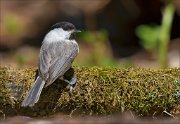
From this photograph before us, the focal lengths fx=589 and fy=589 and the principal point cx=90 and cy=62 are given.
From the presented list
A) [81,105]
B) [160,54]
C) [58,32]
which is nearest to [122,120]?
[81,105]

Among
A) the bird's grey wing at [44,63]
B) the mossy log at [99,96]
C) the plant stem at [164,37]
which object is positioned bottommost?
the mossy log at [99,96]

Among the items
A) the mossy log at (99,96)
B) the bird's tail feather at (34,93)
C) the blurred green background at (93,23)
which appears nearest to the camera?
the bird's tail feather at (34,93)

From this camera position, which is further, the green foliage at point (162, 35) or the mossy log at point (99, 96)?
the green foliage at point (162, 35)

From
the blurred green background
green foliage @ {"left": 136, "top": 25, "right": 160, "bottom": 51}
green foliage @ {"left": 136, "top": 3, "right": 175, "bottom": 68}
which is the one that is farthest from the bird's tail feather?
the blurred green background

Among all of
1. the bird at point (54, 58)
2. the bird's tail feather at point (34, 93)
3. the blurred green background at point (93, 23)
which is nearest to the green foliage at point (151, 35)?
the blurred green background at point (93, 23)

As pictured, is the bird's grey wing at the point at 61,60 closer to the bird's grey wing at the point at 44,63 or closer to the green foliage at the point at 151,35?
the bird's grey wing at the point at 44,63

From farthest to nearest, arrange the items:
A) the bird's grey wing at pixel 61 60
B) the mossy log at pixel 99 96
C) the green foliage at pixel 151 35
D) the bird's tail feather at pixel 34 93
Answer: the green foliage at pixel 151 35 < the bird's grey wing at pixel 61 60 < the mossy log at pixel 99 96 < the bird's tail feather at pixel 34 93
